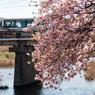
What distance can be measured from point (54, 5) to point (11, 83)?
2753 centimetres

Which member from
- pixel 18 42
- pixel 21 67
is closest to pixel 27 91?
pixel 21 67

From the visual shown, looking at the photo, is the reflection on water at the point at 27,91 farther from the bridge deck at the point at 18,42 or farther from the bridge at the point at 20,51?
the bridge deck at the point at 18,42

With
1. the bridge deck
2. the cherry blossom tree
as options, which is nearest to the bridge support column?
the bridge deck

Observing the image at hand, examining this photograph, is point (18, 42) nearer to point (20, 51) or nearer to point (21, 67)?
point (20, 51)

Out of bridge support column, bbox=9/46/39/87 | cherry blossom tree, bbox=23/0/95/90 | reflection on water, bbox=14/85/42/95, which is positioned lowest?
reflection on water, bbox=14/85/42/95

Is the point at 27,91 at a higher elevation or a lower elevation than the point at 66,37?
lower

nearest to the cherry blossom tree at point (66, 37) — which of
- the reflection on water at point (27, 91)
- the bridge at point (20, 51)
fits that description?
the reflection on water at point (27, 91)

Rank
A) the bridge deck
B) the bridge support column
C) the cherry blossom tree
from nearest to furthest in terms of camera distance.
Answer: the cherry blossom tree
the bridge support column
the bridge deck

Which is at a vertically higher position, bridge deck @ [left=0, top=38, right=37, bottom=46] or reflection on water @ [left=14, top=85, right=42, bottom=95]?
bridge deck @ [left=0, top=38, right=37, bottom=46]

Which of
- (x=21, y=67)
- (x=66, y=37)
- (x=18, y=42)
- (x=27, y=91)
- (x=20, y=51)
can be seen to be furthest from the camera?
(x=18, y=42)

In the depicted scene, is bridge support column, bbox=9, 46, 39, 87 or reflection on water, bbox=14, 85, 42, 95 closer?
reflection on water, bbox=14, 85, 42, 95

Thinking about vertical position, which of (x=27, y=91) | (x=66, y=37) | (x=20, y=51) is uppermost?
(x=66, y=37)

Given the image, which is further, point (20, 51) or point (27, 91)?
point (20, 51)

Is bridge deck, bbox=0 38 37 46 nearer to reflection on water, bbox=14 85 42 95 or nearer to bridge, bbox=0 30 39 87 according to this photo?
bridge, bbox=0 30 39 87
